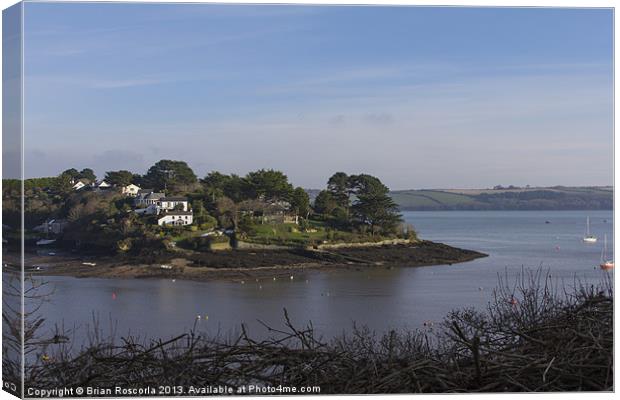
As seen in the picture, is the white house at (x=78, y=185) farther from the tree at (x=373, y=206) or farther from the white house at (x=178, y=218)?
the tree at (x=373, y=206)

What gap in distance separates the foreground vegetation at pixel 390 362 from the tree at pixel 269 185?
4.13 feet

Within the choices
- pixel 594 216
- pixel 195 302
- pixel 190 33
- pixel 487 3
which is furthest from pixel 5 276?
pixel 594 216

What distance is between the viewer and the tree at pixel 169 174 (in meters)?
6.05

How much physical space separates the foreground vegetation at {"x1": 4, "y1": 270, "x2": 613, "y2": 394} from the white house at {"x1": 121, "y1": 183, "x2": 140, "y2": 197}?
1210mm

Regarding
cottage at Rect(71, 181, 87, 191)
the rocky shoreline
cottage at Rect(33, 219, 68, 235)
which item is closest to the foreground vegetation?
cottage at Rect(33, 219, 68, 235)

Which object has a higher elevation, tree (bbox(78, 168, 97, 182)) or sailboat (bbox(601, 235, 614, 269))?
tree (bbox(78, 168, 97, 182))

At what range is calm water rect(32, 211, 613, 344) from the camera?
591 cm

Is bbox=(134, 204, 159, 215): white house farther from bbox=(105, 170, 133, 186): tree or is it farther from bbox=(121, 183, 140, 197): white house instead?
bbox=(105, 170, 133, 186): tree

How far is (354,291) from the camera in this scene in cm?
638

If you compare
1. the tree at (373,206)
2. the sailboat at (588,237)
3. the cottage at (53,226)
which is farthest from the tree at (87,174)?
the sailboat at (588,237)

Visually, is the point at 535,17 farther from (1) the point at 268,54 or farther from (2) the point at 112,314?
(2) the point at 112,314

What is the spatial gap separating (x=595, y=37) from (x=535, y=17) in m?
0.40

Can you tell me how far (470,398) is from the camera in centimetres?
474

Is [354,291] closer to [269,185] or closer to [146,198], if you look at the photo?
[269,185]
